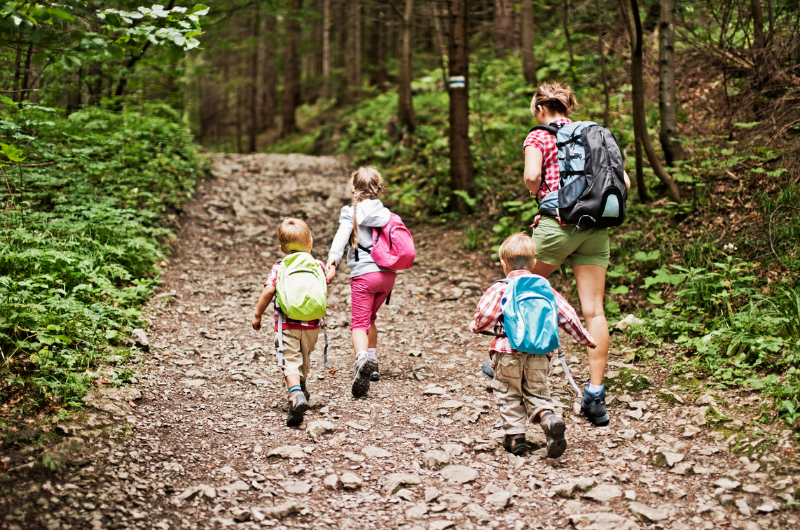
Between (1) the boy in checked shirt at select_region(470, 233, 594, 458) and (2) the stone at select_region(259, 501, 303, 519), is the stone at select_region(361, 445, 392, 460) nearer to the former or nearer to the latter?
(2) the stone at select_region(259, 501, 303, 519)

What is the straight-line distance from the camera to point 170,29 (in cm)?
328

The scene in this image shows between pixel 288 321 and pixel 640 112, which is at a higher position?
pixel 640 112

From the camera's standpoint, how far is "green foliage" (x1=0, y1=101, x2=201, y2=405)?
154 inches

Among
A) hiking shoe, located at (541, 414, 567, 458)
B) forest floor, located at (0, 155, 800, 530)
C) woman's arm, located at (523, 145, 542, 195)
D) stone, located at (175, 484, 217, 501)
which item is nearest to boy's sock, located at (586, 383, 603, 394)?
forest floor, located at (0, 155, 800, 530)

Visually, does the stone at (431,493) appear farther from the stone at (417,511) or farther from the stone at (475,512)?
the stone at (475,512)

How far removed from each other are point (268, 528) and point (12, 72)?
699 cm

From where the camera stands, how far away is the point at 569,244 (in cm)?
374

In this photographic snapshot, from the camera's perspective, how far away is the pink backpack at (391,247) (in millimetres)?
4461

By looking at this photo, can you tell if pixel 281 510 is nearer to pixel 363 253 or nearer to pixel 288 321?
pixel 288 321

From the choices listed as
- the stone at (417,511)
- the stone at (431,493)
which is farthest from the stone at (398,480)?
the stone at (417,511)

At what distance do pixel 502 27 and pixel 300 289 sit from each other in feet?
45.5

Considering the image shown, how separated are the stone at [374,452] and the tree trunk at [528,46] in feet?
35.1

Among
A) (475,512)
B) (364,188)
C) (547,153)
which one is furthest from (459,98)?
(475,512)

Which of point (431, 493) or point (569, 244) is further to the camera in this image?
point (569, 244)
